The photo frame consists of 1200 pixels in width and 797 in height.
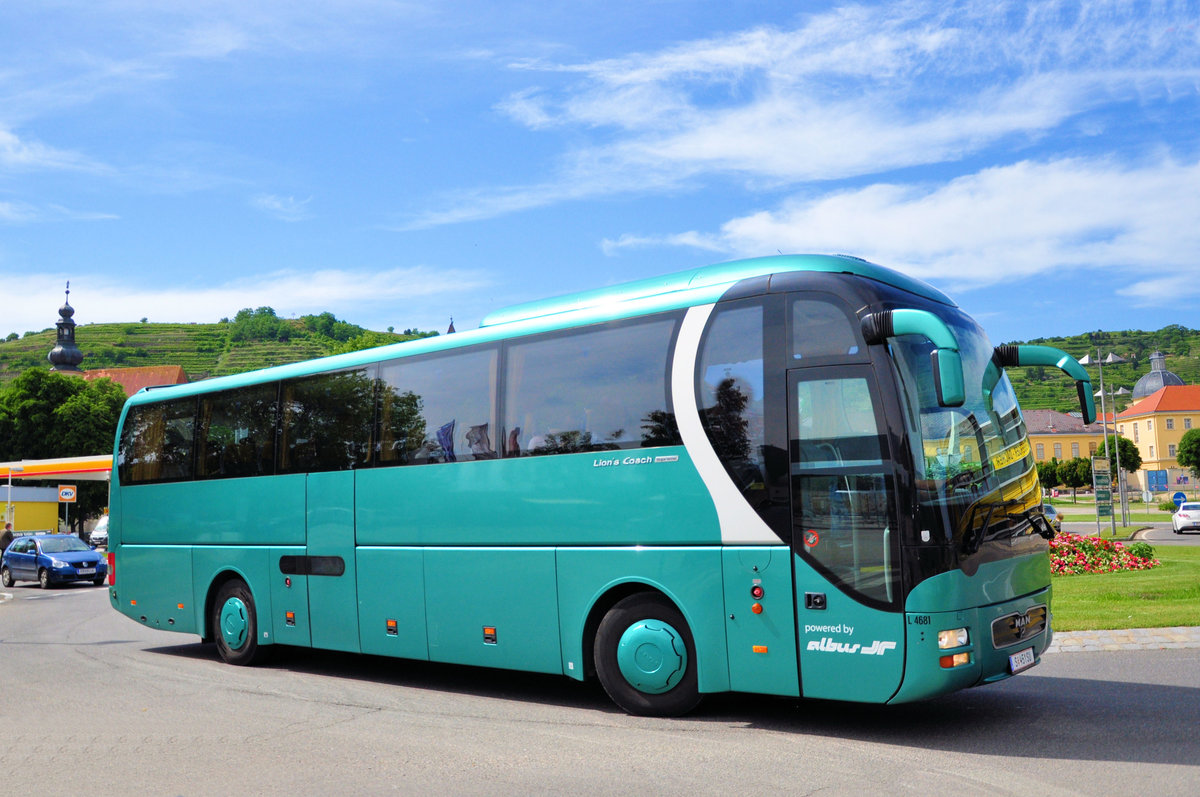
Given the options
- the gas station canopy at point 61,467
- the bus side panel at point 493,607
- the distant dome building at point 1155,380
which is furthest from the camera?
the distant dome building at point 1155,380

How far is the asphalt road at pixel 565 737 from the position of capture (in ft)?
20.5

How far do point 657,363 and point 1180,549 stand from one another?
25332 millimetres

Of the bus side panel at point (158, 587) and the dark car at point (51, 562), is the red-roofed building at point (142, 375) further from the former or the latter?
the bus side panel at point (158, 587)

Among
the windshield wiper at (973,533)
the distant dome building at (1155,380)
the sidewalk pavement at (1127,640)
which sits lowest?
the sidewalk pavement at (1127,640)

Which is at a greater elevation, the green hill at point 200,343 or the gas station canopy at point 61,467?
the green hill at point 200,343

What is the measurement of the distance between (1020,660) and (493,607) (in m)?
4.41

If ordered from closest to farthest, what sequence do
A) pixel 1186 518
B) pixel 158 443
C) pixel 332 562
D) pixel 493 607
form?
pixel 493 607
pixel 332 562
pixel 158 443
pixel 1186 518

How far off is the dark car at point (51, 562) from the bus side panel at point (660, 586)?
25.2 meters

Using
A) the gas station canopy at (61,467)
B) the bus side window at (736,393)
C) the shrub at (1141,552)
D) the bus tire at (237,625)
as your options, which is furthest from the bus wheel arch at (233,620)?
the gas station canopy at (61,467)

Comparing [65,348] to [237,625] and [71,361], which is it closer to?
[71,361]

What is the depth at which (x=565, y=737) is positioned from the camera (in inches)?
303

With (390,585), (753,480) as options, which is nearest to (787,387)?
(753,480)

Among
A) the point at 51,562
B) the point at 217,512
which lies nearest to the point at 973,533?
the point at 217,512

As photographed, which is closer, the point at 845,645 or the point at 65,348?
the point at 845,645
